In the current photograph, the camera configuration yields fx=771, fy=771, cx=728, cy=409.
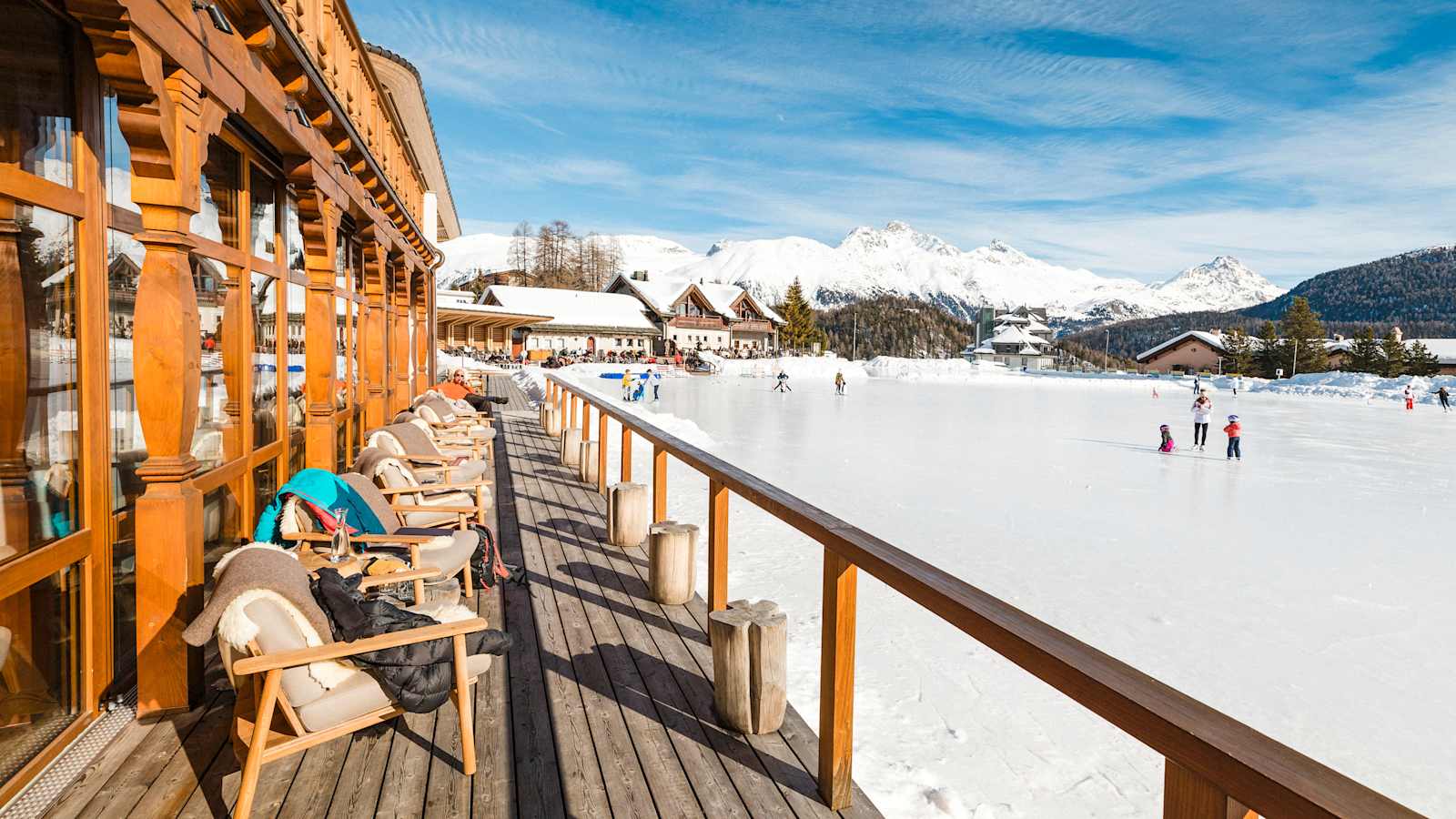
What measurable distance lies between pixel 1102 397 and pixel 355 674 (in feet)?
132

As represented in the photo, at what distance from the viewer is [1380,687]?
502 centimetres

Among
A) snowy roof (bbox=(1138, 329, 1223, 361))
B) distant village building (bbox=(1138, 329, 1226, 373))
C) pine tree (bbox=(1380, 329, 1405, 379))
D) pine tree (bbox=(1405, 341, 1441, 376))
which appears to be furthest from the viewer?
distant village building (bbox=(1138, 329, 1226, 373))

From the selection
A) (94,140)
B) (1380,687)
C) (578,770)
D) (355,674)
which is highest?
(94,140)

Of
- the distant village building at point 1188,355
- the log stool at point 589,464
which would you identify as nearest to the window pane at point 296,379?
the log stool at point 589,464

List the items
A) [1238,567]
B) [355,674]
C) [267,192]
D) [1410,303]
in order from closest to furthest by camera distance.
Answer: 1. [355,674]
2. [267,192]
3. [1238,567]
4. [1410,303]

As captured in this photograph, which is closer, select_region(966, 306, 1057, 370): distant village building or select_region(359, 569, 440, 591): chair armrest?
select_region(359, 569, 440, 591): chair armrest

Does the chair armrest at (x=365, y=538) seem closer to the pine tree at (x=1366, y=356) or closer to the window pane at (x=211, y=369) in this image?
the window pane at (x=211, y=369)

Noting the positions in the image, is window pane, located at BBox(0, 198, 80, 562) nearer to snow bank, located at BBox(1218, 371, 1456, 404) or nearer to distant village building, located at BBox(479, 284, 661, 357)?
distant village building, located at BBox(479, 284, 661, 357)

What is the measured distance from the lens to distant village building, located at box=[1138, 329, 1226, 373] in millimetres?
70312

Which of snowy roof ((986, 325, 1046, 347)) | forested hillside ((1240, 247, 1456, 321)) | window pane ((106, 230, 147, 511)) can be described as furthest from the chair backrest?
forested hillside ((1240, 247, 1456, 321))

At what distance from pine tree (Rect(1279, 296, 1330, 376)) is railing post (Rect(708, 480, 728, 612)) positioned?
6752 centimetres

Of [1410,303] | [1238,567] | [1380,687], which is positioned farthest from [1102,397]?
[1410,303]

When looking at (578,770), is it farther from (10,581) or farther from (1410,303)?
(1410,303)

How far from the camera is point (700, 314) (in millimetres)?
58062
